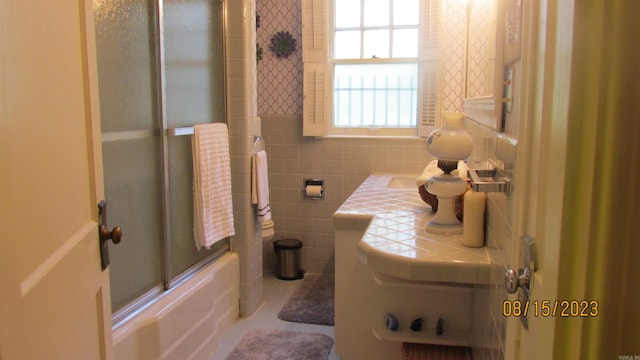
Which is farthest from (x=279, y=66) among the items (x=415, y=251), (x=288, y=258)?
(x=415, y=251)

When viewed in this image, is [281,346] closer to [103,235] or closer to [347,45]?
[103,235]

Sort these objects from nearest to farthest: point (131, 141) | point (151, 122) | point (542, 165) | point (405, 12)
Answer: point (542, 165), point (131, 141), point (151, 122), point (405, 12)

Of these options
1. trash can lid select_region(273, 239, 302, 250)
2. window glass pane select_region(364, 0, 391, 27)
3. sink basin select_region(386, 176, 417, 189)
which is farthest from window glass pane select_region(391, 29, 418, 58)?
trash can lid select_region(273, 239, 302, 250)

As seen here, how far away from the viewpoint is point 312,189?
387cm

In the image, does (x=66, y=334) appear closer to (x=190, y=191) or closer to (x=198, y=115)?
(x=190, y=191)

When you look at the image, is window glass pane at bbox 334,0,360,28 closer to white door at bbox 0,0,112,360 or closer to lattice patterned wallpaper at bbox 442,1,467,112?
lattice patterned wallpaper at bbox 442,1,467,112

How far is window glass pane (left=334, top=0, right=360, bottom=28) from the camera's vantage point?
3.81 m

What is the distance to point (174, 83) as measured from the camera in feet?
8.04

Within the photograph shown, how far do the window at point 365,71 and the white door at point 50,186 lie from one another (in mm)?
2679

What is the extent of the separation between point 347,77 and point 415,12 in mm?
672

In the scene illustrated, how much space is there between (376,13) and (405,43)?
314 mm

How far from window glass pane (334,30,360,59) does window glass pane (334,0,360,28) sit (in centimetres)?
6

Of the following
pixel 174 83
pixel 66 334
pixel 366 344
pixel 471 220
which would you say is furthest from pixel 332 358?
pixel 66 334

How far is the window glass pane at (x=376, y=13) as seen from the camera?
12.4 feet
